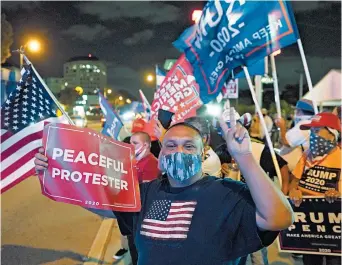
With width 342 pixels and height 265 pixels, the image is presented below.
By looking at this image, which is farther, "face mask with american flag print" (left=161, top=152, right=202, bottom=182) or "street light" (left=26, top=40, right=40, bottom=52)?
"street light" (left=26, top=40, right=40, bottom=52)

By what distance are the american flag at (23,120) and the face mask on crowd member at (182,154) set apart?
1473 millimetres

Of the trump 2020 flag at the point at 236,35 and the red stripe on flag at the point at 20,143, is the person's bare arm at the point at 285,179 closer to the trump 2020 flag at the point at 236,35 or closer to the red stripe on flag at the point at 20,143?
the trump 2020 flag at the point at 236,35

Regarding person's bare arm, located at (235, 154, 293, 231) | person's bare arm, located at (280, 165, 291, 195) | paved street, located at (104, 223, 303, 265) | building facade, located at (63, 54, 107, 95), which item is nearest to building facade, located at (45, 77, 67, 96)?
building facade, located at (63, 54, 107, 95)

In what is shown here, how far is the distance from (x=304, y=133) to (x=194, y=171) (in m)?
4.24

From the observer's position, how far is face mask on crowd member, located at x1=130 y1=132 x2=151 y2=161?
4676 millimetres

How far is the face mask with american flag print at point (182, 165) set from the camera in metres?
2.38

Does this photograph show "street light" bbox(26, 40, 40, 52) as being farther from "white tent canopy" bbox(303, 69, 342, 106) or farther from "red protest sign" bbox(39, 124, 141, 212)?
"red protest sign" bbox(39, 124, 141, 212)

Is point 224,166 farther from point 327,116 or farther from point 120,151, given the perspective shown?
point 120,151

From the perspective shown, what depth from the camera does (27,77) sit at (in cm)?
377

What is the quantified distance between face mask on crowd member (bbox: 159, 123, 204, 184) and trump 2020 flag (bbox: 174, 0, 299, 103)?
10.8ft

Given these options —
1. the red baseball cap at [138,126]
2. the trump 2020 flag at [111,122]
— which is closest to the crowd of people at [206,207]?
the trump 2020 flag at [111,122]

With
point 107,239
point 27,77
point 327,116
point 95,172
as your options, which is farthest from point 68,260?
point 327,116

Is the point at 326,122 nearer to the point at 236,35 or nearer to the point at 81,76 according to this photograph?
the point at 236,35

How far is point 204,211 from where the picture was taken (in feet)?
7.43
